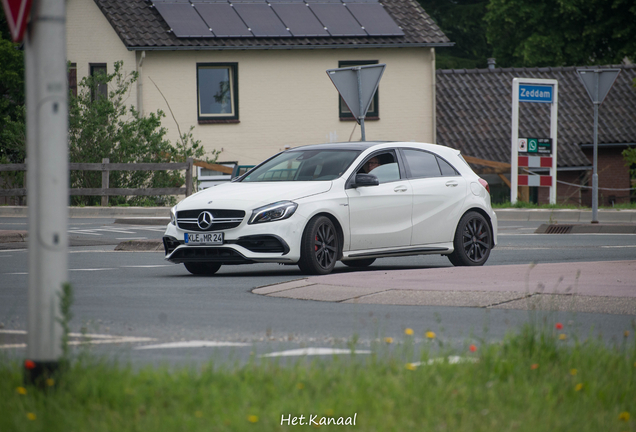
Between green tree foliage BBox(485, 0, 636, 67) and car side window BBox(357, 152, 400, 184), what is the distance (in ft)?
107

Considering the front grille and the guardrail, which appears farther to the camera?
the guardrail

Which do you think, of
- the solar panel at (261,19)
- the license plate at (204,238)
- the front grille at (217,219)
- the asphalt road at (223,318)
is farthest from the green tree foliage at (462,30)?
the license plate at (204,238)

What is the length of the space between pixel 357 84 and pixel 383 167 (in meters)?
4.66

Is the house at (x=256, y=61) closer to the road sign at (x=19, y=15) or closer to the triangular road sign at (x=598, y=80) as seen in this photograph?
the triangular road sign at (x=598, y=80)

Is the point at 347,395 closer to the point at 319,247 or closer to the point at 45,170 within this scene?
the point at 45,170

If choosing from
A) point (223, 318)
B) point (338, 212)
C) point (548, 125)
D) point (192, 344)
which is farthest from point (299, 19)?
point (192, 344)

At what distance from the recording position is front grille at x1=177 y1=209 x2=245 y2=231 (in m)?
11.1

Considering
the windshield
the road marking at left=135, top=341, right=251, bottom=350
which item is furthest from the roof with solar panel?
the road marking at left=135, top=341, right=251, bottom=350

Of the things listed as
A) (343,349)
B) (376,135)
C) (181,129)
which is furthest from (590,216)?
(343,349)

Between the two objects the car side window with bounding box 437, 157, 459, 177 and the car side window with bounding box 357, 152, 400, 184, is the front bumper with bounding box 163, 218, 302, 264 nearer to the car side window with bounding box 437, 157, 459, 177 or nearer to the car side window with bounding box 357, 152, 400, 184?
the car side window with bounding box 357, 152, 400, 184

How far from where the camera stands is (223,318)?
796cm

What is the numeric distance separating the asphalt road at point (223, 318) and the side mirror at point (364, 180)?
4.10 ft

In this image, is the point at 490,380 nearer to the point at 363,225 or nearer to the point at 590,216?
the point at 363,225

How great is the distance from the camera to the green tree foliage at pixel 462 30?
49.5 metres
